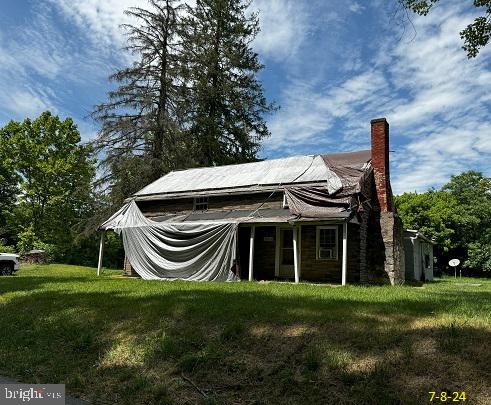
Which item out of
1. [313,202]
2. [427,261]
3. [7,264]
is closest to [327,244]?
[313,202]

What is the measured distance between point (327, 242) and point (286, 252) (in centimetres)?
187

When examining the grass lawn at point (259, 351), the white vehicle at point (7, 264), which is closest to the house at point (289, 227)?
the white vehicle at point (7, 264)

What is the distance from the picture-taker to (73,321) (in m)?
8.27

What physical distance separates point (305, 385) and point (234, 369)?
1049 mm

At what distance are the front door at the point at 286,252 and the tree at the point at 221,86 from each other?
1660cm

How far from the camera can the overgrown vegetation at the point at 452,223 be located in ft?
121

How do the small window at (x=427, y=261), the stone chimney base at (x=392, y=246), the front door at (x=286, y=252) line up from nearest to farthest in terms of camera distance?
1. the stone chimney base at (x=392, y=246)
2. the front door at (x=286, y=252)
3. the small window at (x=427, y=261)

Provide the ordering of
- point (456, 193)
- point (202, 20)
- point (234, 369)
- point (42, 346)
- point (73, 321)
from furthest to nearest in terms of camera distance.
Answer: point (456, 193) < point (202, 20) < point (73, 321) < point (42, 346) < point (234, 369)

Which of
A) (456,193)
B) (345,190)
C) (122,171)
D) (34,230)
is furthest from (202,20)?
(456,193)

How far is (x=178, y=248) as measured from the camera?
1733 cm

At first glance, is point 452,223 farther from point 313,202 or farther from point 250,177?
point 313,202

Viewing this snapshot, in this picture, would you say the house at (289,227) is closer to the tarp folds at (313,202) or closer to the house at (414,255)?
the tarp folds at (313,202)

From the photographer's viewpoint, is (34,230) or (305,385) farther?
(34,230)

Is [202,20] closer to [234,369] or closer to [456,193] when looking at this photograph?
[456,193]
